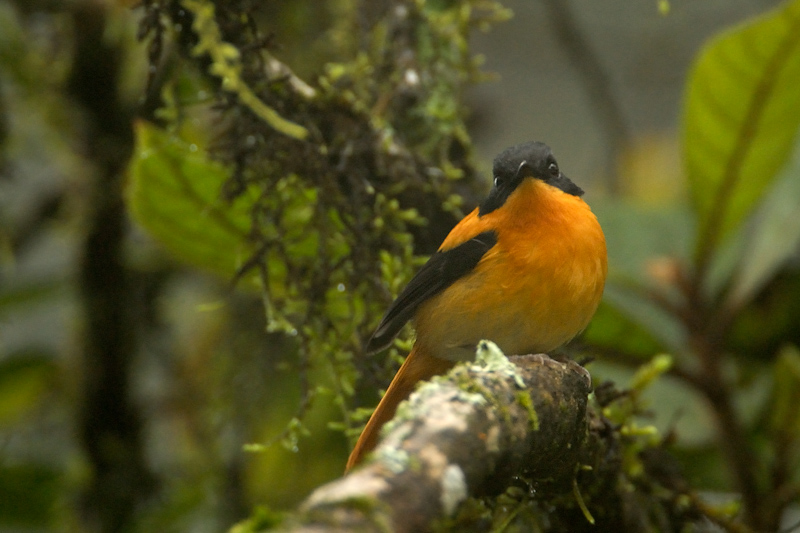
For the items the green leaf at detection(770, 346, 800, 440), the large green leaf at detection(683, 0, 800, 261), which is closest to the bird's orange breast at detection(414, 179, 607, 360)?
the large green leaf at detection(683, 0, 800, 261)

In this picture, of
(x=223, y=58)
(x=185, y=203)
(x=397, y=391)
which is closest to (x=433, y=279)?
(x=397, y=391)

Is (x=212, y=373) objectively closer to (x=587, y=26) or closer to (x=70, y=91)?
(x=70, y=91)

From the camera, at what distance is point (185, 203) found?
2576mm

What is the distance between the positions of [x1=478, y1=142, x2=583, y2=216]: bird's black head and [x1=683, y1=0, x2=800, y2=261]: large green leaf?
1273 mm

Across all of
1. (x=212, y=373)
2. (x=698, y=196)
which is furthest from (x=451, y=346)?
(x=212, y=373)

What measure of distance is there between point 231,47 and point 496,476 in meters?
1.44

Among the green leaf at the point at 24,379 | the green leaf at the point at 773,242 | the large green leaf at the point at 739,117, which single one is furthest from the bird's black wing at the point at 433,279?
the green leaf at the point at 24,379

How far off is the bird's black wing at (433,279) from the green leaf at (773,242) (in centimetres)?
195

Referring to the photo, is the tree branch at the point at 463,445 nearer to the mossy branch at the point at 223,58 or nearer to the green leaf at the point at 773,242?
→ the mossy branch at the point at 223,58

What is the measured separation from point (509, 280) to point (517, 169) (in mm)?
326

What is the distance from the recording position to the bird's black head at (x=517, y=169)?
2.05 m

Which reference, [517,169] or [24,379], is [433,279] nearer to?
[517,169]

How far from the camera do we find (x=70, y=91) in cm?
402

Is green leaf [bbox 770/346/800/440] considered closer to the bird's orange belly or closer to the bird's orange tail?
the bird's orange belly
